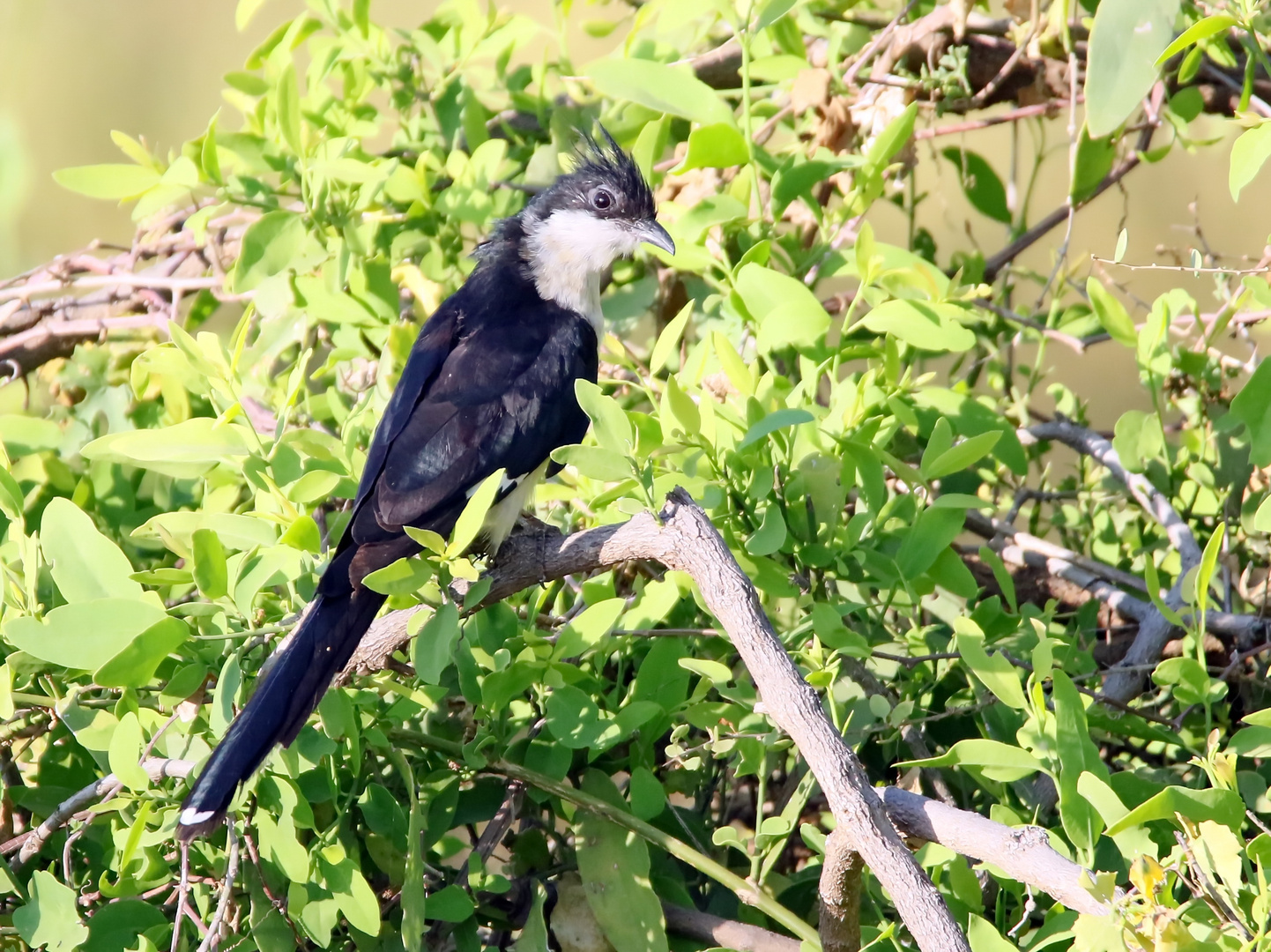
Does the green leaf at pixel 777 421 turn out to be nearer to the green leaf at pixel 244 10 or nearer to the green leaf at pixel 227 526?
the green leaf at pixel 227 526

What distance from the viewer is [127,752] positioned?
5.55 ft

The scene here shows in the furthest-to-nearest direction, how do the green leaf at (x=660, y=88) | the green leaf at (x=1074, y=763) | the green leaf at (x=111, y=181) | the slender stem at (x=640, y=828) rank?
1. the green leaf at (x=111, y=181)
2. the green leaf at (x=660, y=88)
3. the slender stem at (x=640, y=828)
4. the green leaf at (x=1074, y=763)

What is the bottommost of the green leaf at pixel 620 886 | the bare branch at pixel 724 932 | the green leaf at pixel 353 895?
the bare branch at pixel 724 932

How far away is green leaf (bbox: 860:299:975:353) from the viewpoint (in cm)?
202

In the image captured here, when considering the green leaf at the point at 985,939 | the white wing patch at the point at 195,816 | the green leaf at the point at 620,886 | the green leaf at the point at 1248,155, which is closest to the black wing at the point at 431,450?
the white wing patch at the point at 195,816

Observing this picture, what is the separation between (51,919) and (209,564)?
61 cm

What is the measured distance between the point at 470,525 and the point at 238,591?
1.38 feet

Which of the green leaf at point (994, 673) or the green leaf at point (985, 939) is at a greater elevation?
the green leaf at point (994, 673)

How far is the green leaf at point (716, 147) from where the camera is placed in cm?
222

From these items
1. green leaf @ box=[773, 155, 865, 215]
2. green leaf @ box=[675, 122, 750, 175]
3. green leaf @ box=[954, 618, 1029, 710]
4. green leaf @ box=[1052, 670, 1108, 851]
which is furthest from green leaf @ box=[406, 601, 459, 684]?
green leaf @ box=[773, 155, 865, 215]

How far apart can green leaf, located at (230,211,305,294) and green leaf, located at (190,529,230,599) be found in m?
0.84

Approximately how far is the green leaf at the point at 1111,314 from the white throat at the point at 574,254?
1.21 metres

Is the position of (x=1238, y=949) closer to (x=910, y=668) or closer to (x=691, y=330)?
(x=910, y=668)

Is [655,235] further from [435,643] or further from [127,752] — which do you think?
[127,752]
